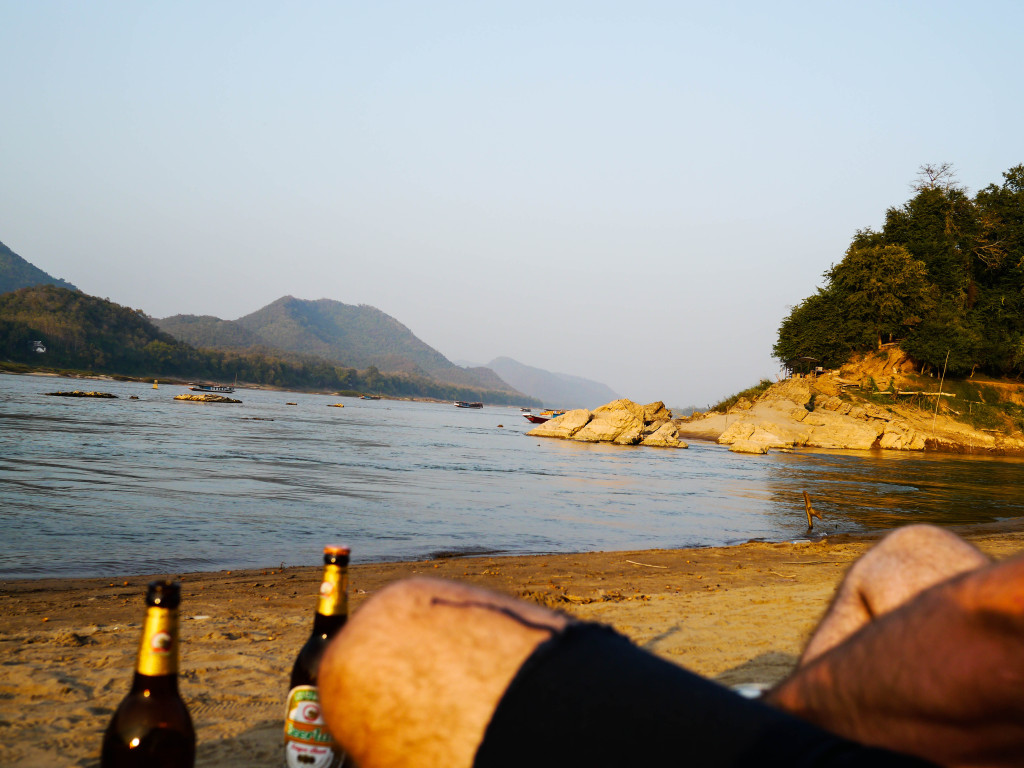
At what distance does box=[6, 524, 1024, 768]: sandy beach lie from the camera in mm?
2947

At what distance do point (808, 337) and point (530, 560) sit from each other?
54605 millimetres

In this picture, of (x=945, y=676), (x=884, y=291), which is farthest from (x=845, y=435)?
(x=945, y=676)

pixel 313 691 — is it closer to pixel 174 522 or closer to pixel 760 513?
pixel 174 522

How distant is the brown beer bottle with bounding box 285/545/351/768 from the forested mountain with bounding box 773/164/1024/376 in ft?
191

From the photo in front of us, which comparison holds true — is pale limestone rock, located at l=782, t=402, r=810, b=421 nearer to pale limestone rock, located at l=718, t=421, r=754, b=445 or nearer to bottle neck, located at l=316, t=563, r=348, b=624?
pale limestone rock, located at l=718, t=421, r=754, b=445

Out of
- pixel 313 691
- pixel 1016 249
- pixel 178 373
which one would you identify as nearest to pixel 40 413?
pixel 313 691

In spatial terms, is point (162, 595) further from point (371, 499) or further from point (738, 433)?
point (738, 433)

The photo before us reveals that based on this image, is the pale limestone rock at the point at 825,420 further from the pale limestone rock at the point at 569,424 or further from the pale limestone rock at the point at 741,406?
the pale limestone rock at the point at 569,424

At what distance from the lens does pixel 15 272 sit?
188 meters

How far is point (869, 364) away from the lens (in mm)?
56344

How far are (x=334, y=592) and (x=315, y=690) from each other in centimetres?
21

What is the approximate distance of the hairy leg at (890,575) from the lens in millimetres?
1500

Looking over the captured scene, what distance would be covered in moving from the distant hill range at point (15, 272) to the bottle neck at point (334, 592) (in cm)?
21367

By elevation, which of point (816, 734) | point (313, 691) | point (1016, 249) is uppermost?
point (1016, 249)
